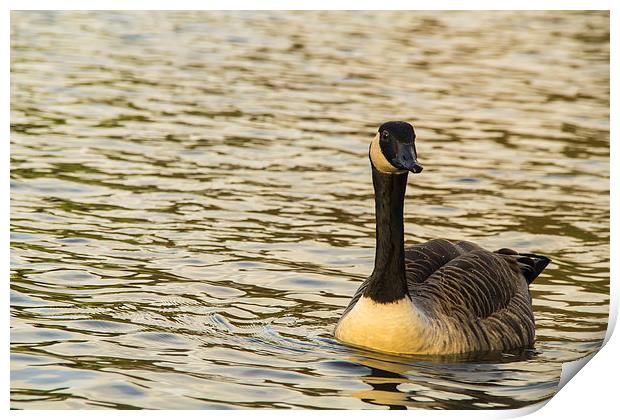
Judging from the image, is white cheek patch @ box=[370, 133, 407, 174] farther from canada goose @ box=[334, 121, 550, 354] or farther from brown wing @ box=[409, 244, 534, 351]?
brown wing @ box=[409, 244, 534, 351]

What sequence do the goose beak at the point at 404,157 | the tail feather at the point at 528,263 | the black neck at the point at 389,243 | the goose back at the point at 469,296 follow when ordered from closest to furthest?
the goose beak at the point at 404,157 < the black neck at the point at 389,243 < the goose back at the point at 469,296 < the tail feather at the point at 528,263

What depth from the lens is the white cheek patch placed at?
10.7m

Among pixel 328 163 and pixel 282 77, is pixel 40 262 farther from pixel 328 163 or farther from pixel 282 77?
pixel 282 77

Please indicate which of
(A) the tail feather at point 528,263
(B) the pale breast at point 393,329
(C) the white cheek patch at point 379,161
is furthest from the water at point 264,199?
(C) the white cheek patch at point 379,161

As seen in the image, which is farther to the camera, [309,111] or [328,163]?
[309,111]

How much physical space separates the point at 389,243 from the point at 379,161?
751 millimetres

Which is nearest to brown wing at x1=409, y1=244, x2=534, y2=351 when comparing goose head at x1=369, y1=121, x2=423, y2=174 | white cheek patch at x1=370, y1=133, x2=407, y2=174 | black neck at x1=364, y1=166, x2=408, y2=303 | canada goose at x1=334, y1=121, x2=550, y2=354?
canada goose at x1=334, y1=121, x2=550, y2=354

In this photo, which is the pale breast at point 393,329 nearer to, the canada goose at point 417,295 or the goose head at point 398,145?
the canada goose at point 417,295

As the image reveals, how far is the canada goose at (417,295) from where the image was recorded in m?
10.8

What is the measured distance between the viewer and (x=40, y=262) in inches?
505

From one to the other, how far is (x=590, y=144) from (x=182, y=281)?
948 cm

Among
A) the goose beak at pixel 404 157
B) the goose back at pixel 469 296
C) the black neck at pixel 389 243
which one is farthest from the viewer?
the goose back at pixel 469 296

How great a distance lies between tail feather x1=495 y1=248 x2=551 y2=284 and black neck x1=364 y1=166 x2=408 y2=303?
6.12 ft
